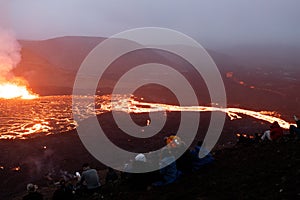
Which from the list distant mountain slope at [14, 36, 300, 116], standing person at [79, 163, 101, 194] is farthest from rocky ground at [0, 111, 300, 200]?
distant mountain slope at [14, 36, 300, 116]

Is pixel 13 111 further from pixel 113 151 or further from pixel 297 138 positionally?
pixel 297 138

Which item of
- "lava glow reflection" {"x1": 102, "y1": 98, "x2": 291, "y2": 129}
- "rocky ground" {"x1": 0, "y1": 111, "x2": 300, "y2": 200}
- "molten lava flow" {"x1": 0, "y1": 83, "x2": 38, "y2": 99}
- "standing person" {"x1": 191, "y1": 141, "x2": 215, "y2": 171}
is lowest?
"rocky ground" {"x1": 0, "y1": 111, "x2": 300, "y2": 200}

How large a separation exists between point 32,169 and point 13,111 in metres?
15.9

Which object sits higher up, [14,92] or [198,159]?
[14,92]

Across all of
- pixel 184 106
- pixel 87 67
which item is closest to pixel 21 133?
pixel 184 106

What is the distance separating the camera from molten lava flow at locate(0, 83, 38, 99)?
137ft

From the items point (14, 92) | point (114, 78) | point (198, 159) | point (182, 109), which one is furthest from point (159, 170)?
point (114, 78)

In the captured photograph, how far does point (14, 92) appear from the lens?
44.4 metres

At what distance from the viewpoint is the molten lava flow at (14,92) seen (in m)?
41.8

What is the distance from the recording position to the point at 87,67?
71.5 metres

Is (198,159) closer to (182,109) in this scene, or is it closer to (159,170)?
(159,170)

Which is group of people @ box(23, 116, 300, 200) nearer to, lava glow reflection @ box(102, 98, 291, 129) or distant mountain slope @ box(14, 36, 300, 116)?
lava glow reflection @ box(102, 98, 291, 129)

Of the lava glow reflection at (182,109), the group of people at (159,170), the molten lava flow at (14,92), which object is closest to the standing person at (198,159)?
the group of people at (159,170)

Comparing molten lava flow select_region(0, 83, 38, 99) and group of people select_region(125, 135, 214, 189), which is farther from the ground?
molten lava flow select_region(0, 83, 38, 99)
